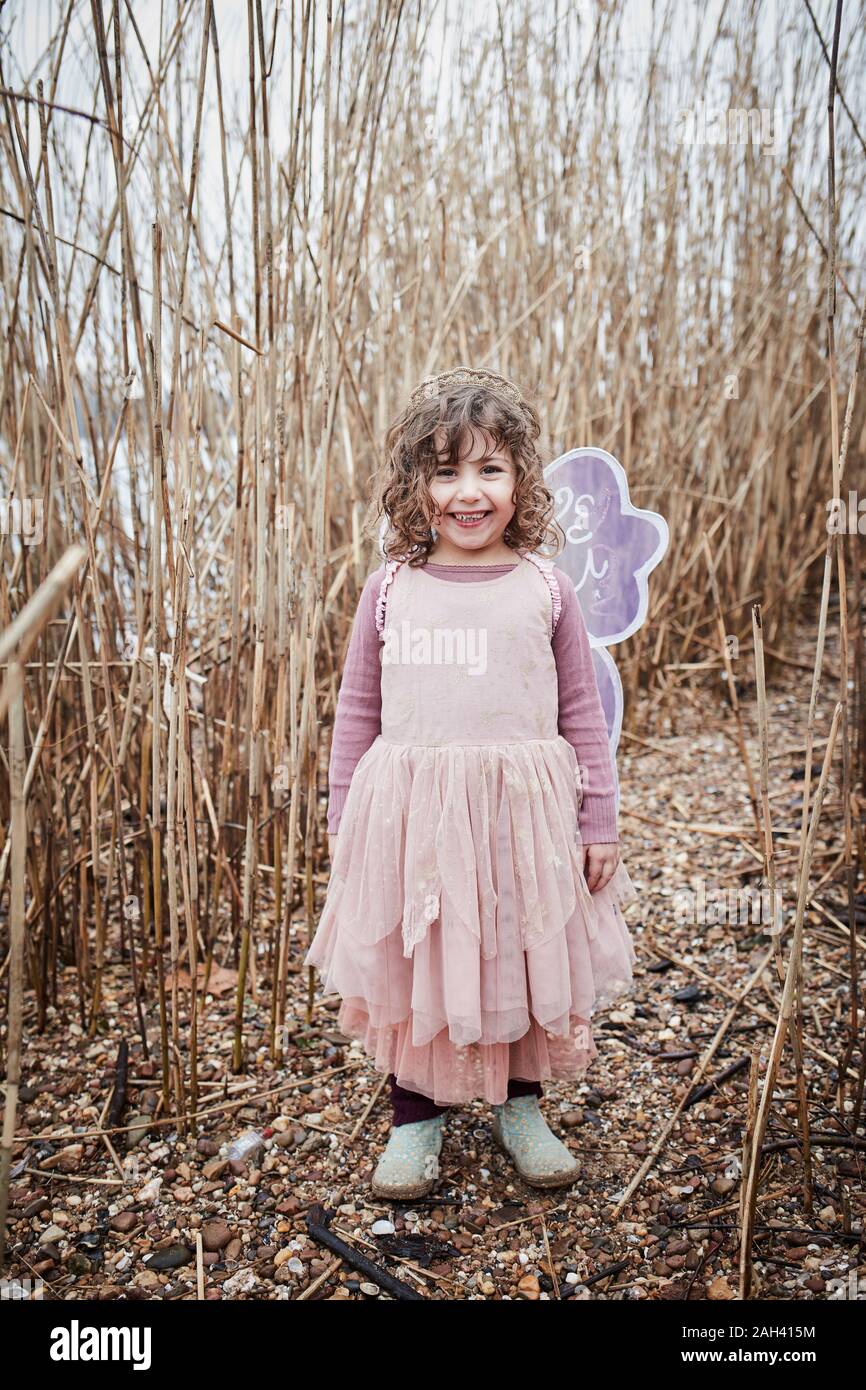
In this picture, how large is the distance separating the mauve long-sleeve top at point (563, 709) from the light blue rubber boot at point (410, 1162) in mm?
355

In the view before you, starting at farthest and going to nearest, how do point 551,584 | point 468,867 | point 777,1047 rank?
point 551,584 < point 468,867 < point 777,1047

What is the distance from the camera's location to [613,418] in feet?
6.68

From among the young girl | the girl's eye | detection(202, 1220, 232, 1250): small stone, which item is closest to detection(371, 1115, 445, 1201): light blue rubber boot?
the young girl

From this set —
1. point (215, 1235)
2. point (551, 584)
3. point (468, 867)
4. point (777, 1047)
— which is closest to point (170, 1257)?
point (215, 1235)

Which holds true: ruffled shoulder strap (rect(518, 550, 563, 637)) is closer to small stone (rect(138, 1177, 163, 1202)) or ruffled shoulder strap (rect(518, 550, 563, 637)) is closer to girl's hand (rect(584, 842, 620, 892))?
girl's hand (rect(584, 842, 620, 892))

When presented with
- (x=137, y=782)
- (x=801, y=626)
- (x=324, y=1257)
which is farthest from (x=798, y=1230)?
(x=801, y=626)

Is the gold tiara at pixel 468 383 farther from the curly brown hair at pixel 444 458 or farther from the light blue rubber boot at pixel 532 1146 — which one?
the light blue rubber boot at pixel 532 1146

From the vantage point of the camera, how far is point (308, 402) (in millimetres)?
1186

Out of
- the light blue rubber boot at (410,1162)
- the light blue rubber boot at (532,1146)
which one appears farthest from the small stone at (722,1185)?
the light blue rubber boot at (410,1162)

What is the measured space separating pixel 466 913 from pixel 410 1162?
0.33 metres

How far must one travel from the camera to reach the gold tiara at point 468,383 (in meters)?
1.00

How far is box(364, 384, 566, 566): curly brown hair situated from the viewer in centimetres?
95

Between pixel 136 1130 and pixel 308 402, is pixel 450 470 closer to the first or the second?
pixel 308 402

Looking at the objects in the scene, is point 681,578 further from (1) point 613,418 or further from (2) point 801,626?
(2) point 801,626
